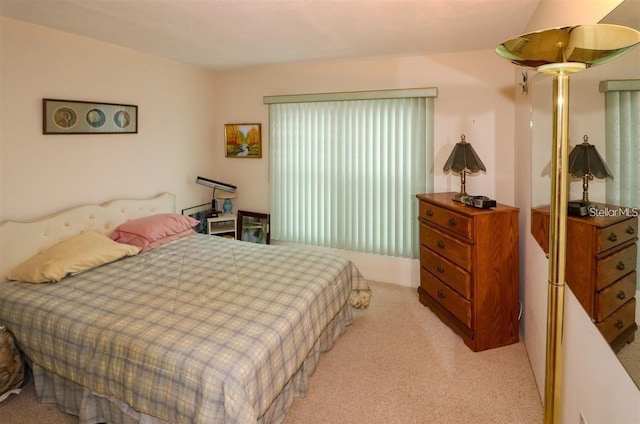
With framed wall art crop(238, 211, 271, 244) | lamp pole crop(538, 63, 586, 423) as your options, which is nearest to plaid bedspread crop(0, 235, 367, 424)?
lamp pole crop(538, 63, 586, 423)

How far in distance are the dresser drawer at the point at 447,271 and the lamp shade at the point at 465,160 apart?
2.50ft

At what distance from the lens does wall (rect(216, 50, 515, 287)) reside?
3467 millimetres

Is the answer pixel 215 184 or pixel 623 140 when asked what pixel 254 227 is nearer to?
pixel 215 184

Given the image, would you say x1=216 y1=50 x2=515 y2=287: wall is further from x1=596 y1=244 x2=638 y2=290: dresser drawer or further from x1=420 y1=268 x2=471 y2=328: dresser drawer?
x1=596 y1=244 x2=638 y2=290: dresser drawer

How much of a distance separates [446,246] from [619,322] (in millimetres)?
2011

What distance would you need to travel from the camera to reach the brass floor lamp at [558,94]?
103 centimetres

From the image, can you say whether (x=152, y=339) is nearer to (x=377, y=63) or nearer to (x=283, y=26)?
(x=283, y=26)

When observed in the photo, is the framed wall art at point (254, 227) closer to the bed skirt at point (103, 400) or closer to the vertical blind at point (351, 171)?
the vertical blind at point (351, 171)

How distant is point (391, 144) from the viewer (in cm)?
387

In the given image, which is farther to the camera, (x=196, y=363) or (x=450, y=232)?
(x=450, y=232)

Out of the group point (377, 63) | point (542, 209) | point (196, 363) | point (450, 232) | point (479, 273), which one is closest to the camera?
point (196, 363)

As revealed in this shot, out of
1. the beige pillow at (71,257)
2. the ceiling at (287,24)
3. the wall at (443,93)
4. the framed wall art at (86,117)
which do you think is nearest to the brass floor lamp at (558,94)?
the ceiling at (287,24)

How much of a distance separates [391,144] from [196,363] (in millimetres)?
2845

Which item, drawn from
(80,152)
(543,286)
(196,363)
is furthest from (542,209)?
(80,152)
